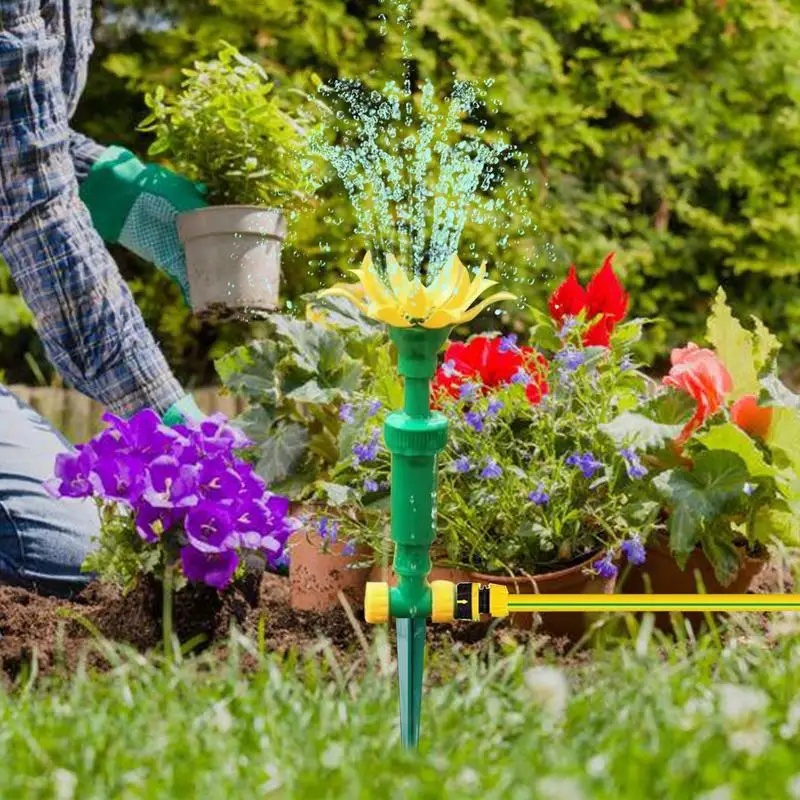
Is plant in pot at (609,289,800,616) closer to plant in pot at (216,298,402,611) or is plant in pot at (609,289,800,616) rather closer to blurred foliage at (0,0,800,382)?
plant in pot at (216,298,402,611)

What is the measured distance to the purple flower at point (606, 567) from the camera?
2240 millimetres

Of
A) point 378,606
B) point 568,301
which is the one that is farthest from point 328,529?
point 378,606

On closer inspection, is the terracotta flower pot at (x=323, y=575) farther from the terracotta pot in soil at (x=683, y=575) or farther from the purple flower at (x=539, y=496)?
the terracotta pot in soil at (x=683, y=575)

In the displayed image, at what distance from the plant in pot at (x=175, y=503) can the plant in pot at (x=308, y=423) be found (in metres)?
0.13

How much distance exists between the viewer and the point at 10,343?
4.75m

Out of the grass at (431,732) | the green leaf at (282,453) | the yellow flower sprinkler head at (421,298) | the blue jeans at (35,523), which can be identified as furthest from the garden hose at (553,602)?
the blue jeans at (35,523)

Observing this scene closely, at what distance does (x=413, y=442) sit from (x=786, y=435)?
3.07 ft

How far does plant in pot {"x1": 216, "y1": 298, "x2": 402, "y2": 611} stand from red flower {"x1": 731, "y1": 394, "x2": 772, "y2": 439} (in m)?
0.54

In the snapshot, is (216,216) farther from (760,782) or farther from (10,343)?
(10,343)

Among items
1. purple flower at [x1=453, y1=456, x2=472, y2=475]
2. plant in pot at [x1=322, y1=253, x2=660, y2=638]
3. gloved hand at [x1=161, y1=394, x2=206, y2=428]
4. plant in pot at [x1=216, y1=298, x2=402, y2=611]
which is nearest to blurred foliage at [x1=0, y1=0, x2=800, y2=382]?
gloved hand at [x1=161, y1=394, x2=206, y2=428]

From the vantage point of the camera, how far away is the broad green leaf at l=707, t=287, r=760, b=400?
251 cm

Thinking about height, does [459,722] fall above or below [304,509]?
below

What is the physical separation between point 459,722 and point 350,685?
0.19m

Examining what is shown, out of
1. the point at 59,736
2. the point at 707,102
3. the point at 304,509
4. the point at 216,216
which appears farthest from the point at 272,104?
the point at 707,102
